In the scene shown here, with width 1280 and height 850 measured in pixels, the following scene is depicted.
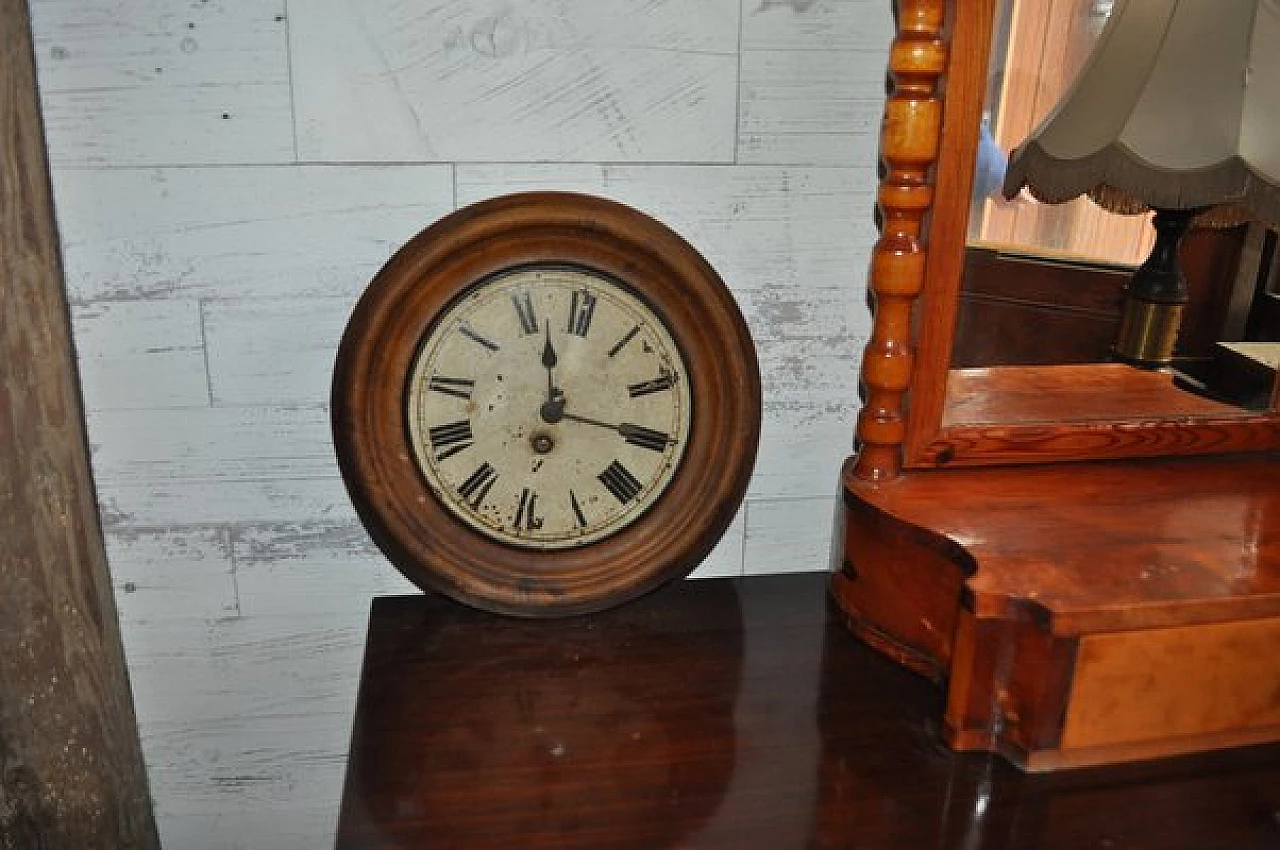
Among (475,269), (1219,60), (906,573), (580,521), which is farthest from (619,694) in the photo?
(1219,60)

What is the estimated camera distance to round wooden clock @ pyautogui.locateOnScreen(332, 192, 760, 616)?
1144mm

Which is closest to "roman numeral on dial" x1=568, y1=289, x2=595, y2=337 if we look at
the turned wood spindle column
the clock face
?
the clock face

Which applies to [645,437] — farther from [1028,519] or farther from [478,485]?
[1028,519]

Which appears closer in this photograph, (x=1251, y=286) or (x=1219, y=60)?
(x=1219, y=60)

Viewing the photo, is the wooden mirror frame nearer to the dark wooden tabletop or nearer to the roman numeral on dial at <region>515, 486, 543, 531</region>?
the dark wooden tabletop

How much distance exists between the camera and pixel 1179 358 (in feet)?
4.20

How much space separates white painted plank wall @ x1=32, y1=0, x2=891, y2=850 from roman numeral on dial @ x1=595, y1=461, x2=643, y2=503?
210mm

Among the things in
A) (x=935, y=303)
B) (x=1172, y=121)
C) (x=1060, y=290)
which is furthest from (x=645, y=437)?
(x=1172, y=121)

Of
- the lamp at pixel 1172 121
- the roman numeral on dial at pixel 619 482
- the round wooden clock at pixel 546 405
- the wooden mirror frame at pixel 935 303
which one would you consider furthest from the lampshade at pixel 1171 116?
the roman numeral on dial at pixel 619 482

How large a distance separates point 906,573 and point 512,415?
0.45m

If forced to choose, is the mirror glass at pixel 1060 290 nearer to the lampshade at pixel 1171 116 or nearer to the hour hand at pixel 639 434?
the lampshade at pixel 1171 116

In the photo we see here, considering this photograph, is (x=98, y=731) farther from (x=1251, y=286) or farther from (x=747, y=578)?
(x=1251, y=286)

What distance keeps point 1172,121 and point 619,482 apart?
2.34 feet

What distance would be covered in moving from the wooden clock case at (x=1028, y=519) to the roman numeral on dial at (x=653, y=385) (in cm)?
22
